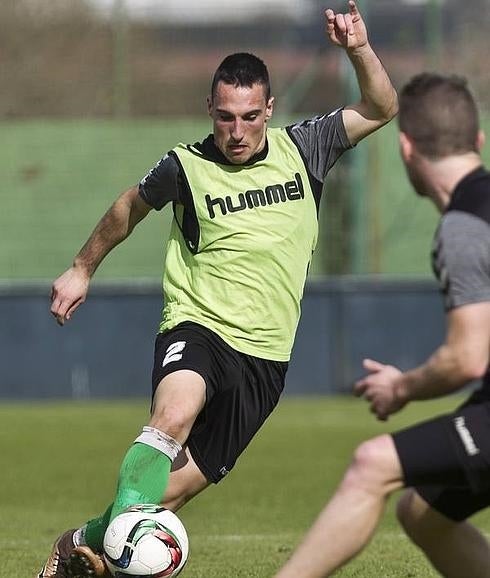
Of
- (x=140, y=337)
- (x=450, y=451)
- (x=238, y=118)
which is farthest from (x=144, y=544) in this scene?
(x=140, y=337)

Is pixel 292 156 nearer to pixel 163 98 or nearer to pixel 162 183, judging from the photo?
pixel 162 183

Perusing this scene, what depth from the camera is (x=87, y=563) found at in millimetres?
6898

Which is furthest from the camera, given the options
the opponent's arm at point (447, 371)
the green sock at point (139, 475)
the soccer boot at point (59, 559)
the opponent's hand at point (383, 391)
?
the soccer boot at point (59, 559)

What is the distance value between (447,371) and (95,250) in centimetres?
260

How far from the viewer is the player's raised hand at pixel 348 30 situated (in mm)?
7332

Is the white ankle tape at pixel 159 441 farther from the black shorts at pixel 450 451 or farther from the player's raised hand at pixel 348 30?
the player's raised hand at pixel 348 30

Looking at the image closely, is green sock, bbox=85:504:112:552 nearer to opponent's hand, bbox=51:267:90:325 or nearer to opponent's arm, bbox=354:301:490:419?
opponent's hand, bbox=51:267:90:325

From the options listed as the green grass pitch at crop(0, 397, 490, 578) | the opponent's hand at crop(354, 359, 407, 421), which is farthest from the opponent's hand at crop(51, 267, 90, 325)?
the opponent's hand at crop(354, 359, 407, 421)

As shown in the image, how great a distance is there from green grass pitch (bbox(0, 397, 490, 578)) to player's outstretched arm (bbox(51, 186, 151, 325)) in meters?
1.49

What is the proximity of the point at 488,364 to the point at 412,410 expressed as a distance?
13715 millimetres

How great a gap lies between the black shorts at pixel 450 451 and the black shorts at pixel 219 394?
170cm

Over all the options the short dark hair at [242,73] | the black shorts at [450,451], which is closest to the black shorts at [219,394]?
the short dark hair at [242,73]

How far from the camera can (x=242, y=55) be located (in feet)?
24.4

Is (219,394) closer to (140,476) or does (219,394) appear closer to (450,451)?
(140,476)
